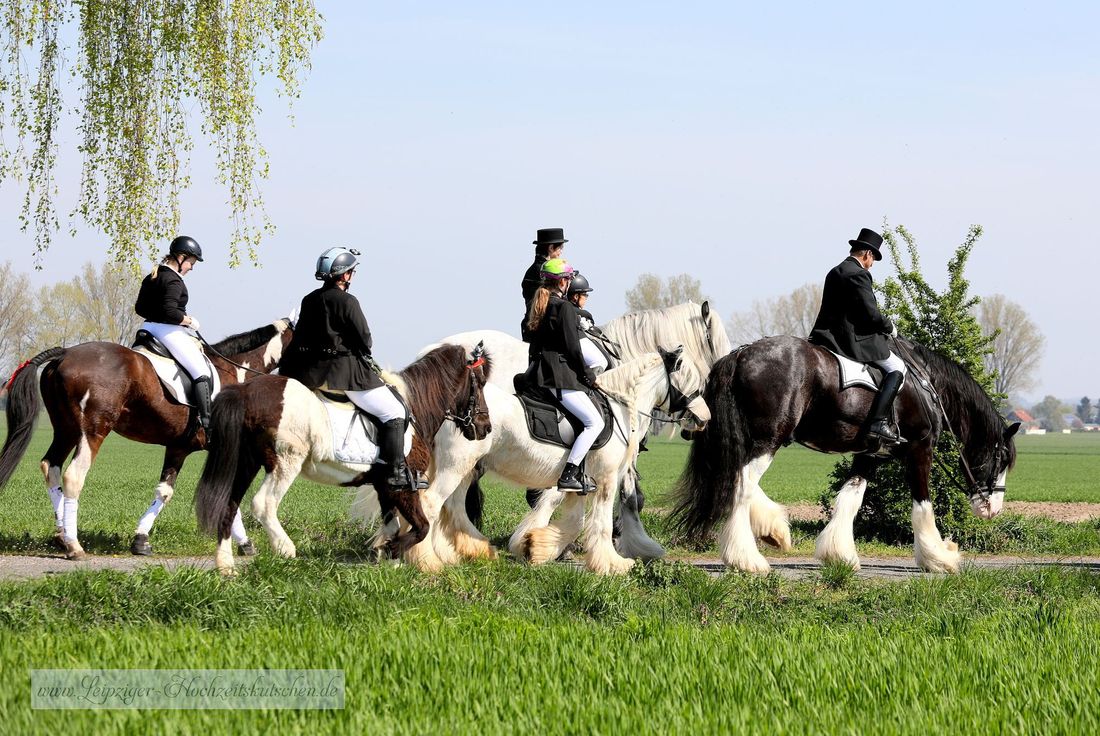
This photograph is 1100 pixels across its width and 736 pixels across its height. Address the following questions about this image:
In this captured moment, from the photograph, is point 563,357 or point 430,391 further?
point 563,357

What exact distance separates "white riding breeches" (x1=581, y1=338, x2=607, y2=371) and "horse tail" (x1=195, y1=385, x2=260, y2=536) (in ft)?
10.7

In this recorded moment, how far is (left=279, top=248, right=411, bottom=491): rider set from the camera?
9.38 m

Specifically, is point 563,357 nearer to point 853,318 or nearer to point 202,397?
Result: point 853,318

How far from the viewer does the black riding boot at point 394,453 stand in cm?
951

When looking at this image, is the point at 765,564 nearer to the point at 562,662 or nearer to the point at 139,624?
the point at 562,662

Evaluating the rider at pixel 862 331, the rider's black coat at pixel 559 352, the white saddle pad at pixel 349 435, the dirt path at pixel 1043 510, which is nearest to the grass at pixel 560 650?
the white saddle pad at pixel 349 435

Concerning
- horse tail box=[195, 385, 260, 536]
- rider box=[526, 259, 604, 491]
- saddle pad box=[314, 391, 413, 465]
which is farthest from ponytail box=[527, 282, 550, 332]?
horse tail box=[195, 385, 260, 536]

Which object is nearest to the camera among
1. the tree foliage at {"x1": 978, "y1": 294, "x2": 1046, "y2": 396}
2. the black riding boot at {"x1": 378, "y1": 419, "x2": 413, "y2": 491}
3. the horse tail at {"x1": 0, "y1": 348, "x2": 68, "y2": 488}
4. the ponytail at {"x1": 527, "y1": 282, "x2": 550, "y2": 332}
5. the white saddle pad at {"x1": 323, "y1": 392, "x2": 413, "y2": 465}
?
the white saddle pad at {"x1": 323, "y1": 392, "x2": 413, "y2": 465}

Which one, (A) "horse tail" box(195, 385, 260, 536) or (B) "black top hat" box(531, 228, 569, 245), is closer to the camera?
(A) "horse tail" box(195, 385, 260, 536)

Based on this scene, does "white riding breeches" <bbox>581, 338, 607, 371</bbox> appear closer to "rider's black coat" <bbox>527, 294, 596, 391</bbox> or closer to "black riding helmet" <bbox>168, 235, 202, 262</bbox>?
"rider's black coat" <bbox>527, 294, 596, 391</bbox>

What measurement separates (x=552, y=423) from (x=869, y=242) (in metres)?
3.72

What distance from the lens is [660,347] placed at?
12.2 meters

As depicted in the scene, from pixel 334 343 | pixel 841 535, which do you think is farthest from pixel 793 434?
pixel 334 343

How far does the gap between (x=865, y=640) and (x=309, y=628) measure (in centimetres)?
303
